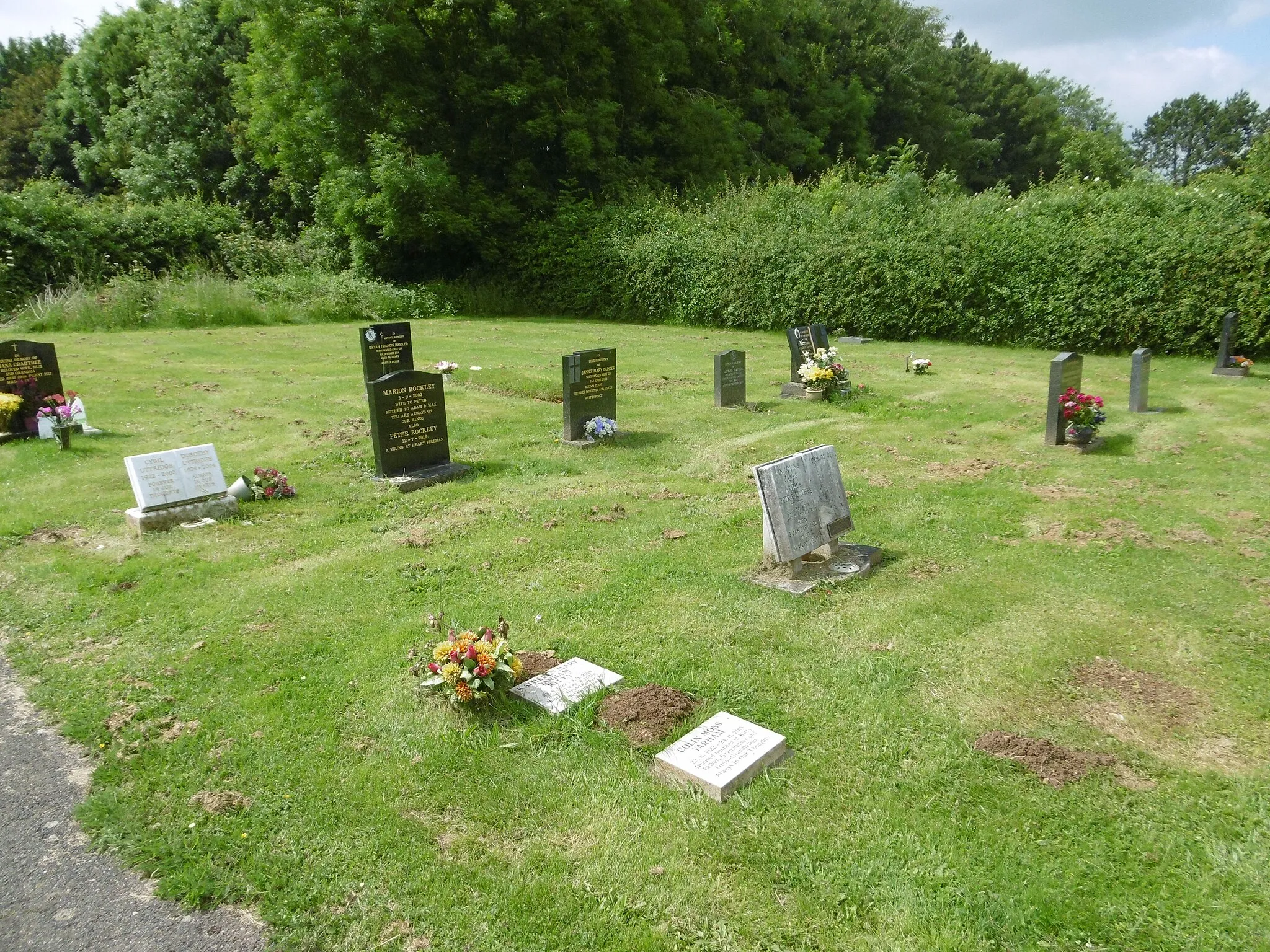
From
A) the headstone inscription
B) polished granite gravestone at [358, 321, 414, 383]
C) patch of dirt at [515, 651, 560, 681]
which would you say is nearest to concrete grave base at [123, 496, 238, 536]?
patch of dirt at [515, 651, 560, 681]

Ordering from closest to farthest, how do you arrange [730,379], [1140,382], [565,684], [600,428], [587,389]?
[565,684], [600,428], [587,389], [1140,382], [730,379]

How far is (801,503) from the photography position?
248 inches

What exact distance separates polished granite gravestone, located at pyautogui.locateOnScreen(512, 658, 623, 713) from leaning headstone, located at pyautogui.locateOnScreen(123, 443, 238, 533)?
176 inches

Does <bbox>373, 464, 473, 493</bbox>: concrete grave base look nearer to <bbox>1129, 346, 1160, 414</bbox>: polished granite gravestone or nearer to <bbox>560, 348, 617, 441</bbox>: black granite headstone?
<bbox>560, 348, 617, 441</bbox>: black granite headstone

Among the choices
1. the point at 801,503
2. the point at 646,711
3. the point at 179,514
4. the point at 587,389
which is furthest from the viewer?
the point at 587,389

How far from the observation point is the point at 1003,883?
10.9 ft

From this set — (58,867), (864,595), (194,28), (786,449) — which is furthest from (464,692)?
(194,28)

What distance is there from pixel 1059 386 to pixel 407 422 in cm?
751

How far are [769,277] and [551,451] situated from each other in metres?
13.4

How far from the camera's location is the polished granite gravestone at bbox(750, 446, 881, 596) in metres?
6.12

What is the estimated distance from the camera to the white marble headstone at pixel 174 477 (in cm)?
738

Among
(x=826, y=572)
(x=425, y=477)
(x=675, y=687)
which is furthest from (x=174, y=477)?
(x=826, y=572)

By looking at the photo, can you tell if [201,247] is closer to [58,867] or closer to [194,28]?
[194,28]

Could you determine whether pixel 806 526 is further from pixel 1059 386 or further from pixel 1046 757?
pixel 1059 386
